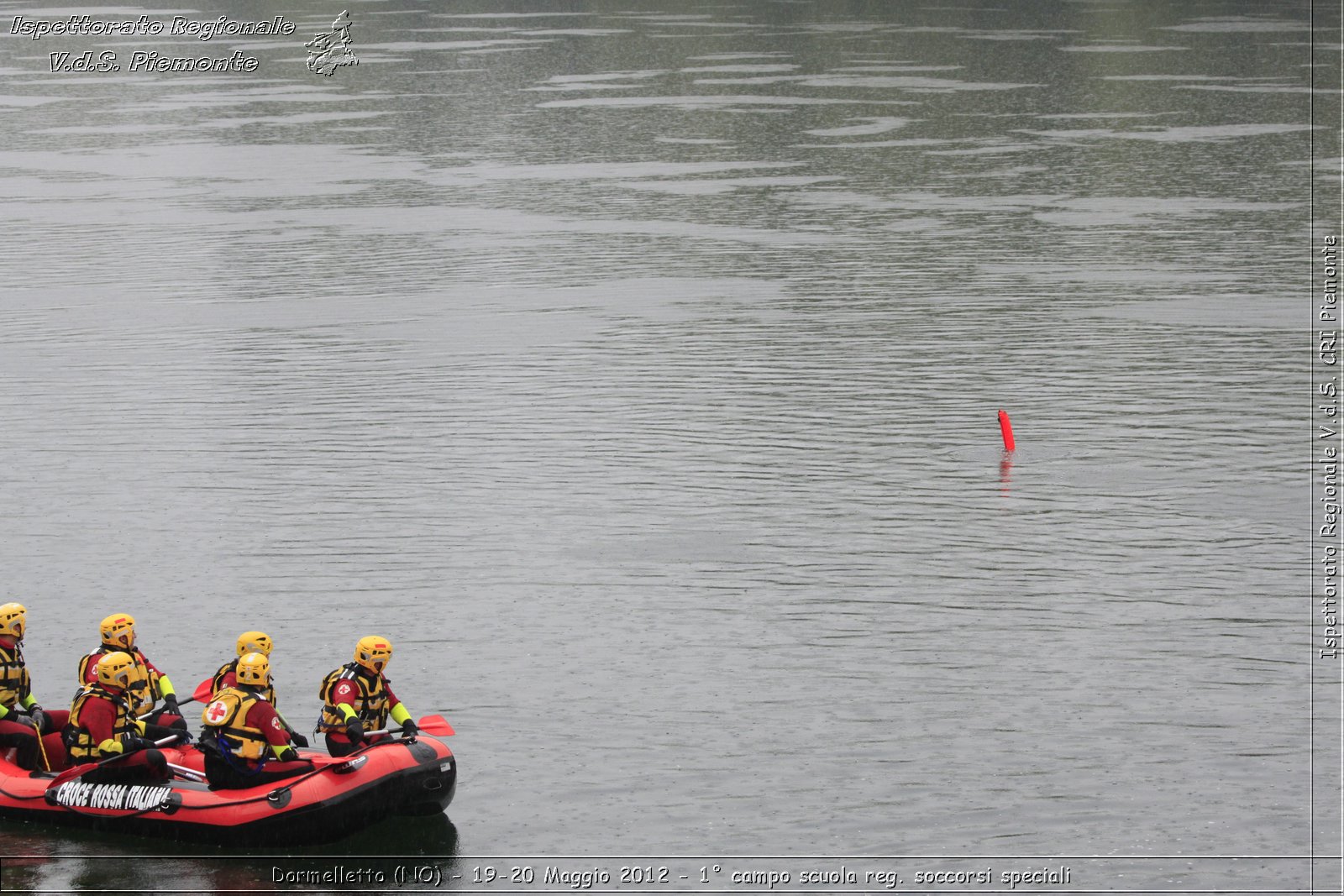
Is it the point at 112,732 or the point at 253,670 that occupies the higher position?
the point at 253,670

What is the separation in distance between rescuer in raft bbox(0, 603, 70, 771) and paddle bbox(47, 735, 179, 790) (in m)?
0.71

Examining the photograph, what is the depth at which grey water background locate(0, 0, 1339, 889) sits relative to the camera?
23844 millimetres

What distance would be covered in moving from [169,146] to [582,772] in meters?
62.4

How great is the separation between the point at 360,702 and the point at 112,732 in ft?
8.95

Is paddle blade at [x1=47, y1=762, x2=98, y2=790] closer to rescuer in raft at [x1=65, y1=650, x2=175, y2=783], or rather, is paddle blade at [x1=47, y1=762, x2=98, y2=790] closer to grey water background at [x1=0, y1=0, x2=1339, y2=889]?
rescuer in raft at [x1=65, y1=650, x2=175, y2=783]

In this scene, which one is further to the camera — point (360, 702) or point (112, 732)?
point (360, 702)

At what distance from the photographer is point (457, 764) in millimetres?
23891

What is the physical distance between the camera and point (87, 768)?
69.9 ft

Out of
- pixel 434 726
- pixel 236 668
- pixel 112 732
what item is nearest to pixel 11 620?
pixel 112 732

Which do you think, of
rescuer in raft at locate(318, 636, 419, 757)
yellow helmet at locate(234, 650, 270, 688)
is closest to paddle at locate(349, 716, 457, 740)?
rescuer in raft at locate(318, 636, 419, 757)

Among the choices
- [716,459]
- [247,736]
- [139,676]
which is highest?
[139,676]

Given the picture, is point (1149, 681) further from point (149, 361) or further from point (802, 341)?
point (149, 361)

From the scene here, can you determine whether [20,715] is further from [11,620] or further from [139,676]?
[139,676]

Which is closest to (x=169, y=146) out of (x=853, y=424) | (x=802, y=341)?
(x=802, y=341)
